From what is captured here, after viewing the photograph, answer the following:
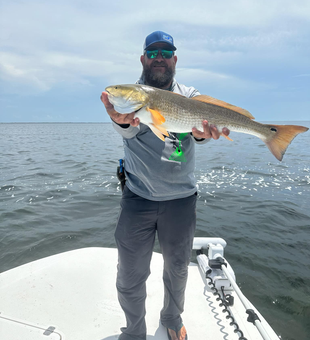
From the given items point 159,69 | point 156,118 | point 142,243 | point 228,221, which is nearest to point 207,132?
point 156,118

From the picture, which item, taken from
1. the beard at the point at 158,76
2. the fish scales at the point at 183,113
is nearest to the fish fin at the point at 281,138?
the fish scales at the point at 183,113

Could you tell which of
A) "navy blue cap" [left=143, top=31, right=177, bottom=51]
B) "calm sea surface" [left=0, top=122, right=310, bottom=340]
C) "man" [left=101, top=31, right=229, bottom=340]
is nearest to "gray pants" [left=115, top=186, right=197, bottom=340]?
"man" [left=101, top=31, right=229, bottom=340]

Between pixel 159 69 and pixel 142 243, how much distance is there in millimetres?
2040

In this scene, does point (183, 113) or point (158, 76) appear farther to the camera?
point (158, 76)

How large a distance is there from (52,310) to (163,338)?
58.8 inches

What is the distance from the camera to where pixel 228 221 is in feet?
26.8

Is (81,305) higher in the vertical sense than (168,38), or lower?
lower

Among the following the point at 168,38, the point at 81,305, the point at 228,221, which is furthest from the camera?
the point at 228,221

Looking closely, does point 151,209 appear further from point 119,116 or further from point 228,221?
point 228,221

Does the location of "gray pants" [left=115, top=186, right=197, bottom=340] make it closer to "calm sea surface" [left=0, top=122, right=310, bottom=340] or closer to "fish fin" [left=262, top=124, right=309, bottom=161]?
"fish fin" [left=262, top=124, right=309, bottom=161]

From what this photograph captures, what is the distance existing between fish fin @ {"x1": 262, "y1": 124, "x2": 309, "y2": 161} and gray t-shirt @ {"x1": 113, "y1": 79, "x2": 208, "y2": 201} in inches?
38.6

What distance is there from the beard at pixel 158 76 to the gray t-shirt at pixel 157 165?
0.67 m

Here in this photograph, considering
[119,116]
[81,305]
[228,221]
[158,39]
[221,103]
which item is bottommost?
[228,221]

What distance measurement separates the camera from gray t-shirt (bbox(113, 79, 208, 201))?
2846mm
